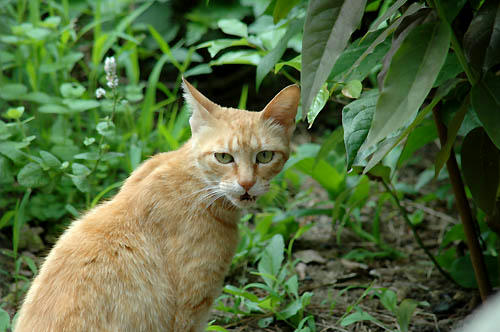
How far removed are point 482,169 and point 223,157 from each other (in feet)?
3.25

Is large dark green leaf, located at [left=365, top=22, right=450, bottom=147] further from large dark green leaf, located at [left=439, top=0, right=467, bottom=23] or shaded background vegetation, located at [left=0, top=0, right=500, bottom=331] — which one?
large dark green leaf, located at [left=439, top=0, right=467, bottom=23]

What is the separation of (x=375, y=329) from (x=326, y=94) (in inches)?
48.0

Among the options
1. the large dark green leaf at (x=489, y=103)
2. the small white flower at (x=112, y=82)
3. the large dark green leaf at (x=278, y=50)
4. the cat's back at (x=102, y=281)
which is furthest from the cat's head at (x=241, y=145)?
the large dark green leaf at (x=489, y=103)

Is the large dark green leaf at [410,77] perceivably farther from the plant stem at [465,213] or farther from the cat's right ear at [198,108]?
the cat's right ear at [198,108]

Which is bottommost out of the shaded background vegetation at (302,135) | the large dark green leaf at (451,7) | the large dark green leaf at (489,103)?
the shaded background vegetation at (302,135)

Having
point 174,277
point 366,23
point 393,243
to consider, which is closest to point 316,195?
point 393,243

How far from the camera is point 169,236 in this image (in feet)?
7.73

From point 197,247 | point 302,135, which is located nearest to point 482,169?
point 197,247

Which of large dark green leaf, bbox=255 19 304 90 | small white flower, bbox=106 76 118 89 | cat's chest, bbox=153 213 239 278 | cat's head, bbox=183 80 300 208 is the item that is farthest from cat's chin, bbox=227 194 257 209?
small white flower, bbox=106 76 118 89

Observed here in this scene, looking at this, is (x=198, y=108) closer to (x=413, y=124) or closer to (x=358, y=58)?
(x=358, y=58)

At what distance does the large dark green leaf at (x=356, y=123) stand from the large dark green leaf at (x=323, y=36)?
18.1 inches

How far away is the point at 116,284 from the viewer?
6.99ft

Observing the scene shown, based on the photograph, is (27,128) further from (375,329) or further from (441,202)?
(441,202)

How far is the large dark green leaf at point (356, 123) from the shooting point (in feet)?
6.42
